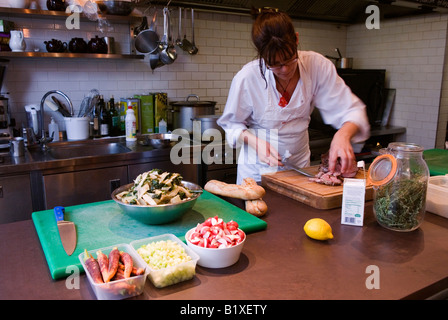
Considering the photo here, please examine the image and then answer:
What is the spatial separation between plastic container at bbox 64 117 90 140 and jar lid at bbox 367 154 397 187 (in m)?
2.82

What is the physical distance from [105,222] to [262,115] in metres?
1.22

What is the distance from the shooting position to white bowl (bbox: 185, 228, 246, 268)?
127 cm

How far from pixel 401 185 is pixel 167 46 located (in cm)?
296

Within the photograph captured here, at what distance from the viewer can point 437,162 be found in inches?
109

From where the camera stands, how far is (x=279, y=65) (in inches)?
79.9

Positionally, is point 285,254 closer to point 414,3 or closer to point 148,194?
point 148,194

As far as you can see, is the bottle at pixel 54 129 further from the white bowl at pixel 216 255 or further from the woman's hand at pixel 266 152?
the white bowl at pixel 216 255

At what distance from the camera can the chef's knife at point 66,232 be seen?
1.43 meters

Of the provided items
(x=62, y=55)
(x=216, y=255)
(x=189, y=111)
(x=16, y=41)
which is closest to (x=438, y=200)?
(x=216, y=255)

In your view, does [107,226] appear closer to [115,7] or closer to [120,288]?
[120,288]

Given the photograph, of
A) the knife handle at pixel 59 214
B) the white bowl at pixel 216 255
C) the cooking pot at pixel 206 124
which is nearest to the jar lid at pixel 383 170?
the white bowl at pixel 216 255

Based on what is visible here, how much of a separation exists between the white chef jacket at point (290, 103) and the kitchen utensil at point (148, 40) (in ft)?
5.62

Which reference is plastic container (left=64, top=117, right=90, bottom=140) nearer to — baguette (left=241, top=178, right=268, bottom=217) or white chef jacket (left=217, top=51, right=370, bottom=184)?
white chef jacket (left=217, top=51, right=370, bottom=184)
